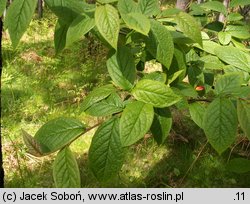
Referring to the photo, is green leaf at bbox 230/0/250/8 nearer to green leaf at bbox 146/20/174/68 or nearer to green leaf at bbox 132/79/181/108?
green leaf at bbox 146/20/174/68

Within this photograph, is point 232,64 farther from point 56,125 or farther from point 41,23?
point 41,23

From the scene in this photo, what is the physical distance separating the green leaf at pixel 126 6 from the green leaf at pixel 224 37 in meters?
0.63

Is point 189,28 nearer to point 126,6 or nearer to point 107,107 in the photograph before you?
point 126,6

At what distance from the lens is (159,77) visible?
124cm

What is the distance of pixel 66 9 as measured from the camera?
3.58 feet

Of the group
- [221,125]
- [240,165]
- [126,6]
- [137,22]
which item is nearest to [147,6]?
[126,6]

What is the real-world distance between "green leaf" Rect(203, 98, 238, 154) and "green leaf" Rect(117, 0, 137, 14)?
0.47 metres

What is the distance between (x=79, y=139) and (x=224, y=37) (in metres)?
3.35

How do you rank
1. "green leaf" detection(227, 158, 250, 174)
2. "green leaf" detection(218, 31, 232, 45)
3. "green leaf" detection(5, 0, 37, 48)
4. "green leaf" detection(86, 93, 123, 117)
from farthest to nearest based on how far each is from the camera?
"green leaf" detection(218, 31, 232, 45)
"green leaf" detection(227, 158, 250, 174)
"green leaf" detection(86, 93, 123, 117)
"green leaf" detection(5, 0, 37, 48)

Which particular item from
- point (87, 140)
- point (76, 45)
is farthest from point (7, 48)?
point (87, 140)

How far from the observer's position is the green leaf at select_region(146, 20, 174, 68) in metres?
1.19

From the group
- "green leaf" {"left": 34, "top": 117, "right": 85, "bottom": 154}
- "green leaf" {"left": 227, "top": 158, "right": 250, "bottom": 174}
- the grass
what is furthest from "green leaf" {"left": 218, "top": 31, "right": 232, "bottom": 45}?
the grass

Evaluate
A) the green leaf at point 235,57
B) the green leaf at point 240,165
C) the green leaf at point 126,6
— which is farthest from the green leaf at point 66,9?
the green leaf at point 240,165
